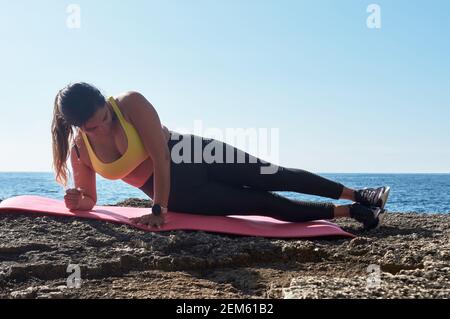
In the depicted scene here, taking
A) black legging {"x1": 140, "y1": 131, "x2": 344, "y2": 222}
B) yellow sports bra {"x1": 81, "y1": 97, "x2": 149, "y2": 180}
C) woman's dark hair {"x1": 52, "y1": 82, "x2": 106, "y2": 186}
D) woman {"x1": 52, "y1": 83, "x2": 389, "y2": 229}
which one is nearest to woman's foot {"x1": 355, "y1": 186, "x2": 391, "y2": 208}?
woman {"x1": 52, "y1": 83, "x2": 389, "y2": 229}

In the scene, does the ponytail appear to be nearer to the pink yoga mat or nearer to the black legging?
the pink yoga mat

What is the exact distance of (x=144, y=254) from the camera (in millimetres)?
2496

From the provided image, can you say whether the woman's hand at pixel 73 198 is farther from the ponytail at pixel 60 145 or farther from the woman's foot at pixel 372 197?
the woman's foot at pixel 372 197

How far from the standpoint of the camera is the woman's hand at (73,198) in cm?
346

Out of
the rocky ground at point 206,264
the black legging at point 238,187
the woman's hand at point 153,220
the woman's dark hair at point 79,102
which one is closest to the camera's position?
the rocky ground at point 206,264

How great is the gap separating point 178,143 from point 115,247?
1.03 metres

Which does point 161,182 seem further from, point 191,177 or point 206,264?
point 206,264

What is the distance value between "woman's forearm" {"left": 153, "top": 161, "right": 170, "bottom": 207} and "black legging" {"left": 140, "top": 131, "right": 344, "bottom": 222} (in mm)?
256

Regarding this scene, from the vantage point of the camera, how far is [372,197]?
3.56 meters

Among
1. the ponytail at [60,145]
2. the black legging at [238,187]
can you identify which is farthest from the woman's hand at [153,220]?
the ponytail at [60,145]

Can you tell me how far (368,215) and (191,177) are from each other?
4.13ft

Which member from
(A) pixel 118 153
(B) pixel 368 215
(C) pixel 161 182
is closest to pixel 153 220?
(C) pixel 161 182

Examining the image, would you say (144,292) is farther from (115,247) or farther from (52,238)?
(52,238)
